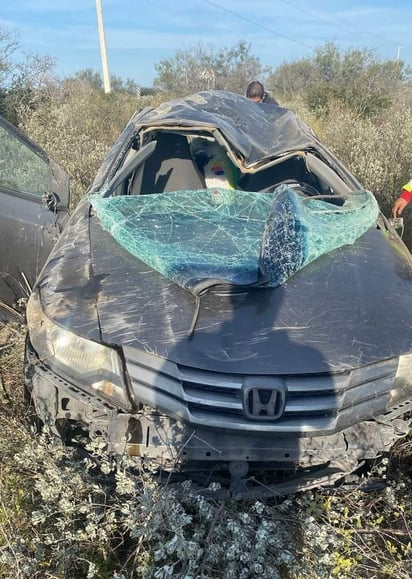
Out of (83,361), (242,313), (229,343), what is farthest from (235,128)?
(83,361)

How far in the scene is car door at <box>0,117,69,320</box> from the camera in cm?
310

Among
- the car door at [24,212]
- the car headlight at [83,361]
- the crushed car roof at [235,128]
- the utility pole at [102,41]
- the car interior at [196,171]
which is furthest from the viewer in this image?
the utility pole at [102,41]

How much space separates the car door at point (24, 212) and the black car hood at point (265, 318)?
0.81m

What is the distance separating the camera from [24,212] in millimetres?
3113

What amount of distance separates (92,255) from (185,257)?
1.57 feet

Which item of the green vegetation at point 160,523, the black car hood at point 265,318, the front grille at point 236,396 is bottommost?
the green vegetation at point 160,523

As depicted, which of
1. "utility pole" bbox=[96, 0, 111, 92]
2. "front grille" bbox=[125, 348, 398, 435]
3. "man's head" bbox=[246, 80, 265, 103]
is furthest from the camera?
"utility pole" bbox=[96, 0, 111, 92]

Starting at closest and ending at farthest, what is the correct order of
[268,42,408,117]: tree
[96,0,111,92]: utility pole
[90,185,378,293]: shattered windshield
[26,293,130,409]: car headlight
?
[26,293,130,409]: car headlight
[90,185,378,293]: shattered windshield
[268,42,408,117]: tree
[96,0,111,92]: utility pole

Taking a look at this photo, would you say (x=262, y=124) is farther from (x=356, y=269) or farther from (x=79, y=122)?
(x=79, y=122)

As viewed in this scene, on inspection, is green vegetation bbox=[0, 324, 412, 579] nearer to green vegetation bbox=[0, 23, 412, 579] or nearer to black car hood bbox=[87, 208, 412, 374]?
green vegetation bbox=[0, 23, 412, 579]

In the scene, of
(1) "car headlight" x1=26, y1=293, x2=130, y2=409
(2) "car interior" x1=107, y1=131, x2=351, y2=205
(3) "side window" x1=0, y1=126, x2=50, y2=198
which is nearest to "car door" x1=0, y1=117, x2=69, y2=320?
(3) "side window" x1=0, y1=126, x2=50, y2=198

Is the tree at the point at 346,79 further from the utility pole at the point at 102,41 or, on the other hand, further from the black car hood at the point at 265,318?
the black car hood at the point at 265,318

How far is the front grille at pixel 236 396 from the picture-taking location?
1817mm

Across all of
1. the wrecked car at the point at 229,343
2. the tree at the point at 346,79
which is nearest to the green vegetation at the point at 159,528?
the wrecked car at the point at 229,343
